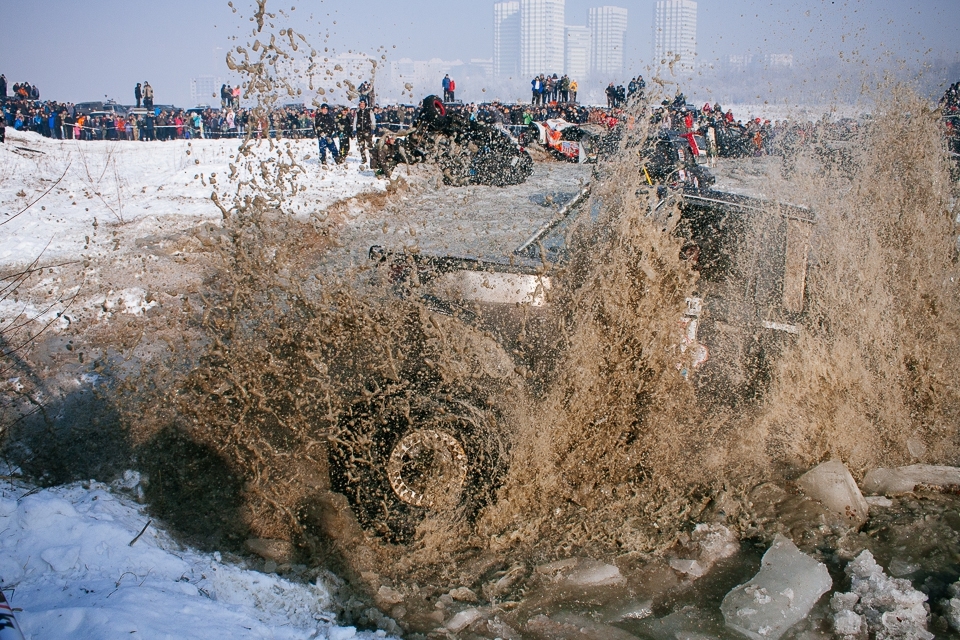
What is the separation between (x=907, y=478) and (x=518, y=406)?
2772 millimetres

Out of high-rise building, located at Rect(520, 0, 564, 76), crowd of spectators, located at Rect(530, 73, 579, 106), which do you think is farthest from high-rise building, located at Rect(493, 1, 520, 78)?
crowd of spectators, located at Rect(530, 73, 579, 106)

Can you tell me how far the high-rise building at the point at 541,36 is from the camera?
158625 millimetres

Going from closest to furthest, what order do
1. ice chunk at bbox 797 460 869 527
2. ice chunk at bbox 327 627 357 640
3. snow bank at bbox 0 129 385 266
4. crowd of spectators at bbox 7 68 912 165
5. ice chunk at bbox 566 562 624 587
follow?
1. ice chunk at bbox 327 627 357 640
2. ice chunk at bbox 566 562 624 587
3. ice chunk at bbox 797 460 869 527
4. snow bank at bbox 0 129 385 266
5. crowd of spectators at bbox 7 68 912 165

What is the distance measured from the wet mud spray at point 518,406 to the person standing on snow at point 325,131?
30.1ft

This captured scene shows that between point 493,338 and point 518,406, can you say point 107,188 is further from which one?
point 518,406

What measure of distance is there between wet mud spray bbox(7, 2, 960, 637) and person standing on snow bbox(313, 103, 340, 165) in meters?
9.16

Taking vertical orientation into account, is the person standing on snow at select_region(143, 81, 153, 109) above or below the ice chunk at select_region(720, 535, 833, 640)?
→ above

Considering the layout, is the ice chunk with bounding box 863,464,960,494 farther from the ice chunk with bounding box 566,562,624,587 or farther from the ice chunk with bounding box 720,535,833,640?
the ice chunk with bounding box 566,562,624,587

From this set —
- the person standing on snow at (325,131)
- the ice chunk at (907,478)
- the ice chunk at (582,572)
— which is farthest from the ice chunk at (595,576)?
the person standing on snow at (325,131)

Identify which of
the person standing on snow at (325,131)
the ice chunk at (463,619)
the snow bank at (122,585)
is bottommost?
the ice chunk at (463,619)

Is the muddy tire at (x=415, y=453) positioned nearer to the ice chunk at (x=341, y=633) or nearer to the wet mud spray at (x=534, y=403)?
the wet mud spray at (x=534, y=403)

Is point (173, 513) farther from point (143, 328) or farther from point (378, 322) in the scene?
point (143, 328)

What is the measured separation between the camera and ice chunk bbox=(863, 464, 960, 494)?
4109 millimetres

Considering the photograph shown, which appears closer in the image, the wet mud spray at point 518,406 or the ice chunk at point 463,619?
the ice chunk at point 463,619
